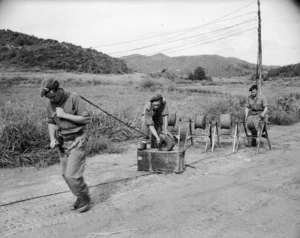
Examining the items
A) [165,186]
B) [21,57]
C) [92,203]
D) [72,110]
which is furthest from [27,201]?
[21,57]

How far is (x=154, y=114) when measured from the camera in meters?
7.21

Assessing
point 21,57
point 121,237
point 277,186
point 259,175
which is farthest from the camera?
point 21,57

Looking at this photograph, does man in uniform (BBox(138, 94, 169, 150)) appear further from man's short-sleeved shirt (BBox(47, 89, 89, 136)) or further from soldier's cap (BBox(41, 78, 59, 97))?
soldier's cap (BBox(41, 78, 59, 97))

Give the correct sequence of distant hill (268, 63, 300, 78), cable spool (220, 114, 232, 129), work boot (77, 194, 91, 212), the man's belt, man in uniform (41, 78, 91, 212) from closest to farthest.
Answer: man in uniform (41, 78, 91, 212), the man's belt, work boot (77, 194, 91, 212), cable spool (220, 114, 232, 129), distant hill (268, 63, 300, 78)

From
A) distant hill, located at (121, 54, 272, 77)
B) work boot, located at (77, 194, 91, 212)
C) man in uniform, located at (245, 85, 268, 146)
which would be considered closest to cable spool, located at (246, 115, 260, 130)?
man in uniform, located at (245, 85, 268, 146)

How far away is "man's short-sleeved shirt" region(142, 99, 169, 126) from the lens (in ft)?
22.2

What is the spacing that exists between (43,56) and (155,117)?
5118cm

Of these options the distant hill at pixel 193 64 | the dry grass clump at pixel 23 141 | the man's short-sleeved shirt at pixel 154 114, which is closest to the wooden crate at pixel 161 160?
the man's short-sleeved shirt at pixel 154 114

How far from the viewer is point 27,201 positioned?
17.0 ft

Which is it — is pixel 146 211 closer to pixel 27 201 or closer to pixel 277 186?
pixel 27 201

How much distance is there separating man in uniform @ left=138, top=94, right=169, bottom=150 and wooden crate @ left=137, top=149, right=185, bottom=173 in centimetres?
23

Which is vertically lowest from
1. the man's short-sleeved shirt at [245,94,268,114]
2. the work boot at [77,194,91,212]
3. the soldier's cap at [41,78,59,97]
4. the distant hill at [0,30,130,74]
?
the work boot at [77,194,91,212]

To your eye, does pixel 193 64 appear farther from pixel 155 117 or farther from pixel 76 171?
pixel 76 171

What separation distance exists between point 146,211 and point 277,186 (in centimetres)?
267
